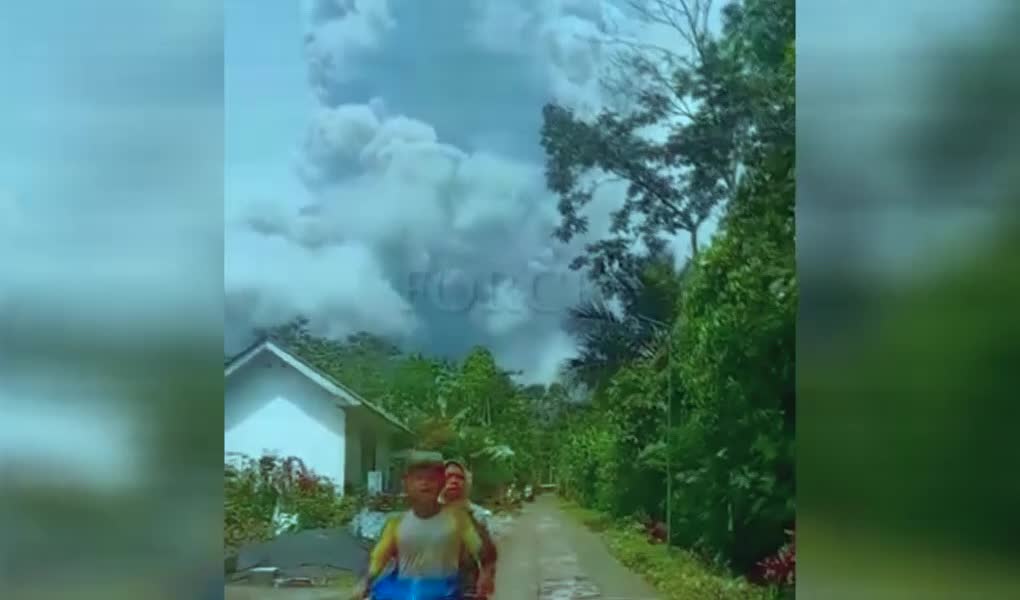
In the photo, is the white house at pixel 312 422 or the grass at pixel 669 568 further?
the grass at pixel 669 568

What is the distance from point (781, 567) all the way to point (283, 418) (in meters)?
1.45

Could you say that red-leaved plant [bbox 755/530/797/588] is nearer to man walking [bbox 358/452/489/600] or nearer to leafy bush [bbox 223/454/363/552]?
man walking [bbox 358/452/489/600]

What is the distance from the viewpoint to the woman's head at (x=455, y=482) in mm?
3660

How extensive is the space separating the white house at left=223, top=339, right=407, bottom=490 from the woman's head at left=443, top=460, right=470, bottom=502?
0.16 m

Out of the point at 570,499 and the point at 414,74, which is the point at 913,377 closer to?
the point at 570,499

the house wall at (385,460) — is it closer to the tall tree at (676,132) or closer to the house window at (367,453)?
the house window at (367,453)

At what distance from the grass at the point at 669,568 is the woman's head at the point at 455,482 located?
347mm

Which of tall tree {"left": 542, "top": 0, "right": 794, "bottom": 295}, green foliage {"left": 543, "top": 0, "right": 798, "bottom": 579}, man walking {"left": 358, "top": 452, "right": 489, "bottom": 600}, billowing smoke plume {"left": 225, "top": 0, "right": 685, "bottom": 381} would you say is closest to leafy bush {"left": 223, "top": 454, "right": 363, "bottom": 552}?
man walking {"left": 358, "top": 452, "right": 489, "bottom": 600}

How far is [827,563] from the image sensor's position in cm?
368

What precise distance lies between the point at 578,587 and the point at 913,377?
1.09 meters

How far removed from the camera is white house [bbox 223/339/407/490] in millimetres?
3568

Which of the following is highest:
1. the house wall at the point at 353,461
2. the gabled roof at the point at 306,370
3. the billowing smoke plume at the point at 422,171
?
the billowing smoke plume at the point at 422,171

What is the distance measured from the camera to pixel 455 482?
366 centimetres

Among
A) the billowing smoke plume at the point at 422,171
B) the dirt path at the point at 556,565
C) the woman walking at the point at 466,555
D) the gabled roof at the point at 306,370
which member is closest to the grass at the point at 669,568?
the dirt path at the point at 556,565
